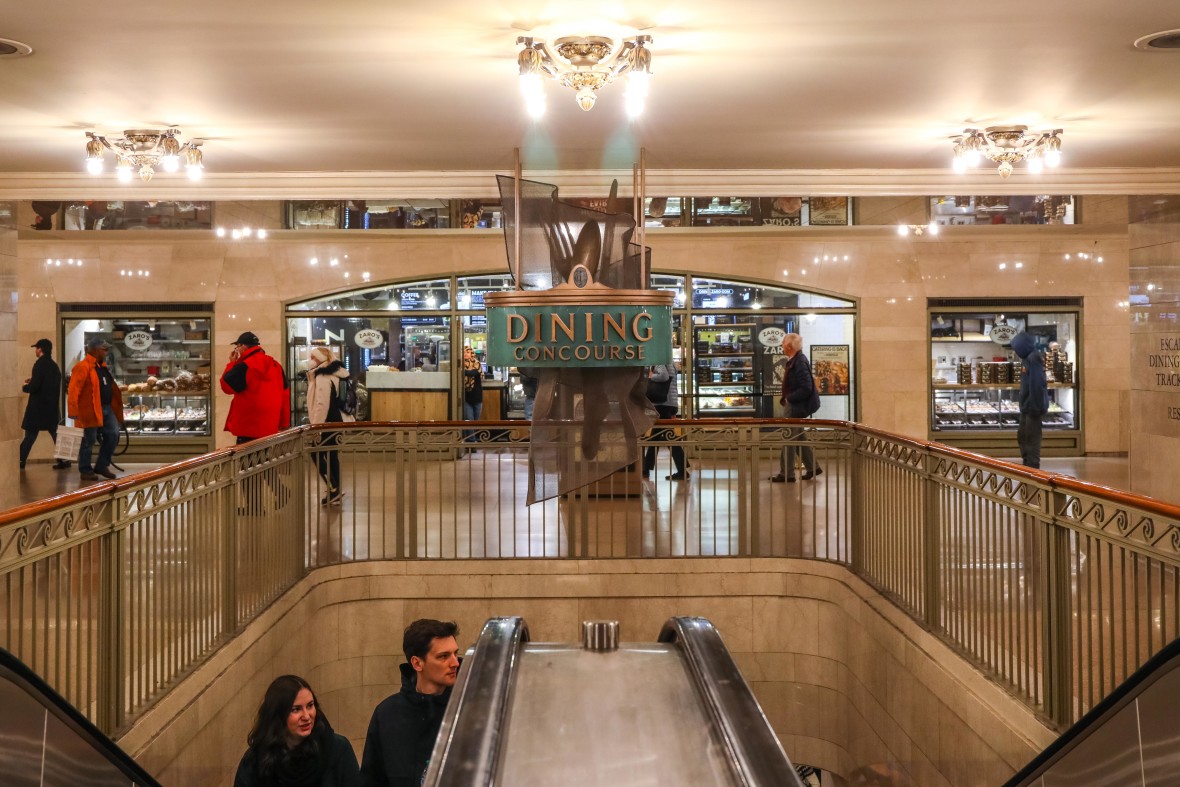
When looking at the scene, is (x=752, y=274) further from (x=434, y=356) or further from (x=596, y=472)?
(x=596, y=472)

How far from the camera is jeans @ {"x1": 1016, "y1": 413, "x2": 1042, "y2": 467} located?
10.7m

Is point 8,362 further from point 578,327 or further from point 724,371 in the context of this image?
point 724,371

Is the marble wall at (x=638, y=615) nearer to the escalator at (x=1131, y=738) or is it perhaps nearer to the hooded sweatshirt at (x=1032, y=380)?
the escalator at (x=1131, y=738)

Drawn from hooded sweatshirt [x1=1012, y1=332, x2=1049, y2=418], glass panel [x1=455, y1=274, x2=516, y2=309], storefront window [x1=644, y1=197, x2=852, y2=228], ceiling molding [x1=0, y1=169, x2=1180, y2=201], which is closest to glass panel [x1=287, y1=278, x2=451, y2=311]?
glass panel [x1=455, y1=274, x2=516, y2=309]

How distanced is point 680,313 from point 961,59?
8.86m

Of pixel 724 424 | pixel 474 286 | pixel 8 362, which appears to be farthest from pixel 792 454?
pixel 8 362

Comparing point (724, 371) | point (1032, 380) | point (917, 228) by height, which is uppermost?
point (917, 228)

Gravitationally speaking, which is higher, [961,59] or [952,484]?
[961,59]

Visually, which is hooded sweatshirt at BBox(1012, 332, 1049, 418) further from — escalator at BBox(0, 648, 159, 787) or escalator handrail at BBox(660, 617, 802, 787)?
escalator at BBox(0, 648, 159, 787)

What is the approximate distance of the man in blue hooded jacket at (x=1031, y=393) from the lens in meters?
10.5

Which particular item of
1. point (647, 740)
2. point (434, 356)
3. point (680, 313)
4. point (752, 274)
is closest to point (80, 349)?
point (434, 356)

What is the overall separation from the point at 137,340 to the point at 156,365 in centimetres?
42

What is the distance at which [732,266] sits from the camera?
575 inches

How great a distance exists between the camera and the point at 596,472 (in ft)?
20.6
